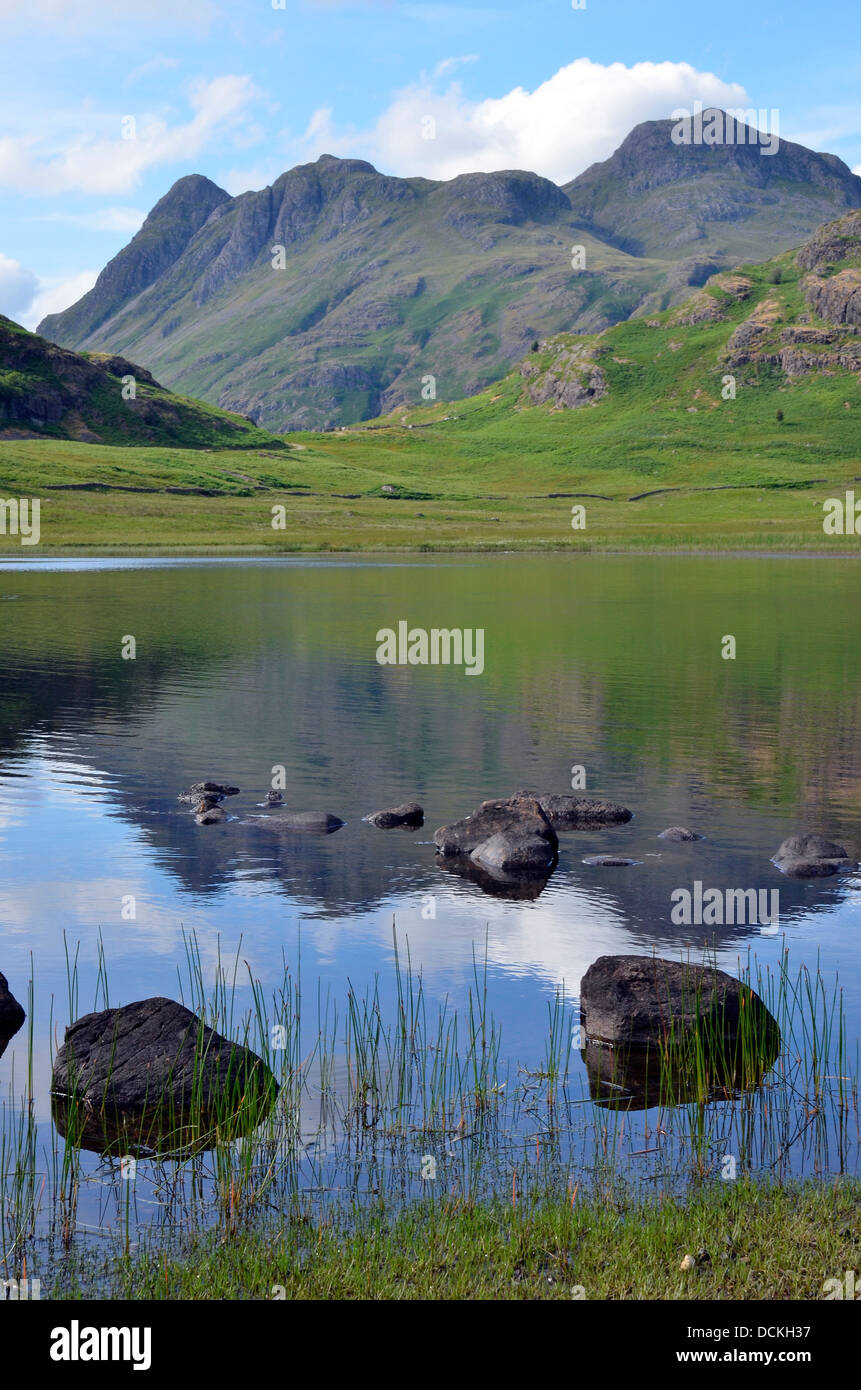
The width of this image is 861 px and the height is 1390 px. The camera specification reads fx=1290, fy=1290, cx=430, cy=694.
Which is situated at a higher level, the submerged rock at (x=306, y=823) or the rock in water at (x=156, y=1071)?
the submerged rock at (x=306, y=823)

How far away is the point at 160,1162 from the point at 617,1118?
438 centimetres

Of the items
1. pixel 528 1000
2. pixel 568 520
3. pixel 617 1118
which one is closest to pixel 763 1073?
pixel 617 1118

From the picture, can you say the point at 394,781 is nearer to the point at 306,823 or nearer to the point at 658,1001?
the point at 306,823

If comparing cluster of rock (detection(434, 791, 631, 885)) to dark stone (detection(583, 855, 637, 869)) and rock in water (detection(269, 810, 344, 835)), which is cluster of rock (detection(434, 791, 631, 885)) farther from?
rock in water (detection(269, 810, 344, 835))

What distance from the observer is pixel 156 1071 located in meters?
12.8

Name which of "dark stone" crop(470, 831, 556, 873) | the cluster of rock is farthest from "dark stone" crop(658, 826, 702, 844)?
"dark stone" crop(470, 831, 556, 873)

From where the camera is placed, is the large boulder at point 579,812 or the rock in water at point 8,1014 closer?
the rock in water at point 8,1014

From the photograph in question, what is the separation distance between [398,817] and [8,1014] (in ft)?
38.7

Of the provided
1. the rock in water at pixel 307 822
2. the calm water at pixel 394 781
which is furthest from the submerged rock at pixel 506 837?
the rock in water at pixel 307 822

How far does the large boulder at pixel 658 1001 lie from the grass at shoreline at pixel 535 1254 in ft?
10.5

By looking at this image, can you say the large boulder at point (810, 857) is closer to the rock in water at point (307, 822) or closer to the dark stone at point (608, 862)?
the dark stone at point (608, 862)

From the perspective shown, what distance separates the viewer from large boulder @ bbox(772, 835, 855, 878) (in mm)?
21844

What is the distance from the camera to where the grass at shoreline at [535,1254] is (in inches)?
362
